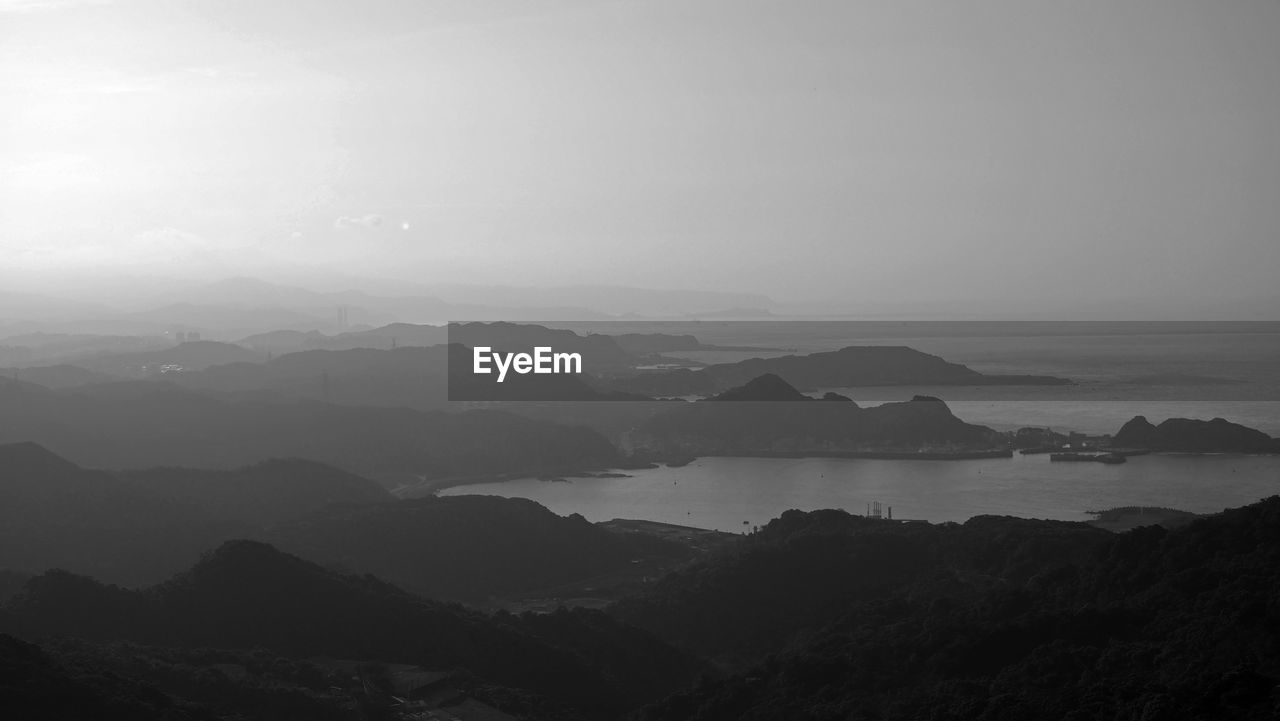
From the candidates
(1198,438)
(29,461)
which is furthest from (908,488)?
(29,461)

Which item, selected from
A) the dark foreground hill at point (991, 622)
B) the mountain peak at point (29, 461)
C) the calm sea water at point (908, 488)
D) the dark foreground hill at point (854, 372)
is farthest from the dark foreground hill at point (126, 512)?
the dark foreground hill at point (854, 372)

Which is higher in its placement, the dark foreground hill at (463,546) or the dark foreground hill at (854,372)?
the dark foreground hill at (854,372)

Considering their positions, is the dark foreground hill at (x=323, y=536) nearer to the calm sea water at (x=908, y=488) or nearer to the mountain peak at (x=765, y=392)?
the calm sea water at (x=908, y=488)

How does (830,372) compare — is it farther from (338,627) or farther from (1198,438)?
(338,627)

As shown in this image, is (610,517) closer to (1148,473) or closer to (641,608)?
(641,608)

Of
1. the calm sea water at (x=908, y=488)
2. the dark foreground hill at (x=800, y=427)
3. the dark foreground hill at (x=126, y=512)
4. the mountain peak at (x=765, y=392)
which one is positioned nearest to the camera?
the dark foreground hill at (x=126, y=512)

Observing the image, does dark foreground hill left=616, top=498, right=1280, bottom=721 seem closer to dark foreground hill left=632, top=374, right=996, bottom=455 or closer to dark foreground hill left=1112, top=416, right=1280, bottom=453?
dark foreground hill left=632, top=374, right=996, bottom=455

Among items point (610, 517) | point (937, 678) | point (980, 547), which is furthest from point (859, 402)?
point (937, 678)

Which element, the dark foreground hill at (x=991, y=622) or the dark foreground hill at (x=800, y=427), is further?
the dark foreground hill at (x=800, y=427)
